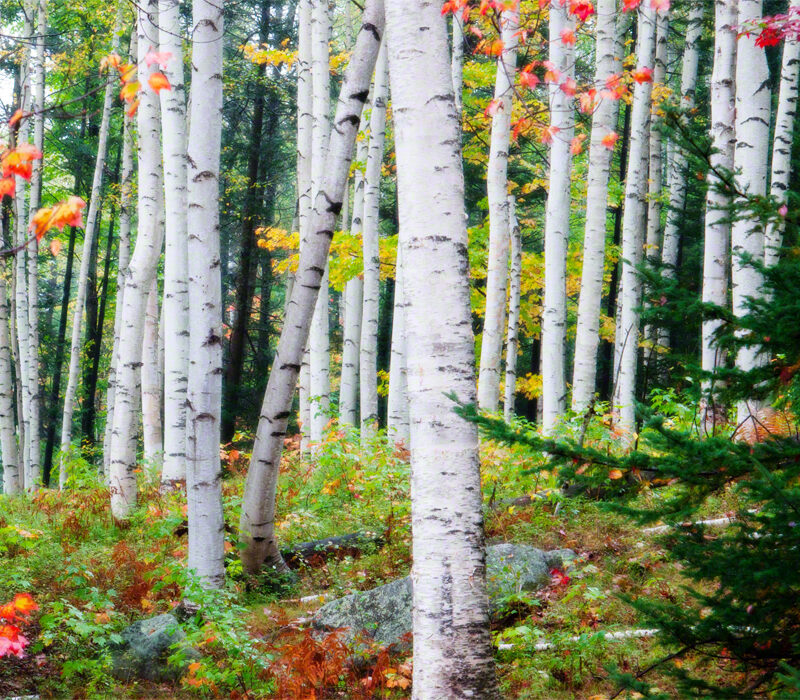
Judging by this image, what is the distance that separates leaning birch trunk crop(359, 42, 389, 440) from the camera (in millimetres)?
11266

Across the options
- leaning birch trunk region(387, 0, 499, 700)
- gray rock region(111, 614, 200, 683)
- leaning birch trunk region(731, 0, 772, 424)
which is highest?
leaning birch trunk region(731, 0, 772, 424)

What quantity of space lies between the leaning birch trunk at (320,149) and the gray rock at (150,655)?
16.7ft

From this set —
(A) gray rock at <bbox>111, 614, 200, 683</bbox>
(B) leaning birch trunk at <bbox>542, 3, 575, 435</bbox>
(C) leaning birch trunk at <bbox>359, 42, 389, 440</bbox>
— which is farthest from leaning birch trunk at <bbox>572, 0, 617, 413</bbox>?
(A) gray rock at <bbox>111, 614, 200, 683</bbox>

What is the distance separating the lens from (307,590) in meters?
6.26

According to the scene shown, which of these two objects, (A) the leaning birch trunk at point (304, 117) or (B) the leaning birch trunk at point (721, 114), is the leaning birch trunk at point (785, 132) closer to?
(B) the leaning birch trunk at point (721, 114)

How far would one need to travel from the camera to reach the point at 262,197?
18.8 metres

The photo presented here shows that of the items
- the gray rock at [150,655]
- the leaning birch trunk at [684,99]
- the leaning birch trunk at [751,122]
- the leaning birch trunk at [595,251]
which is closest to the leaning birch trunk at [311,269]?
the gray rock at [150,655]

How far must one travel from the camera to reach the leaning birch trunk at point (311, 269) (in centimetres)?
563

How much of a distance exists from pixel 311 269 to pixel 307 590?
2.91 meters

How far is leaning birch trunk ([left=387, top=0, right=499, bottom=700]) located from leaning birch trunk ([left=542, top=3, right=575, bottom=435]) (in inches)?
227

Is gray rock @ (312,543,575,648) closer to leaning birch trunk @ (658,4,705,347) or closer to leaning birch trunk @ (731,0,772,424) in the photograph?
leaning birch trunk @ (731,0,772,424)

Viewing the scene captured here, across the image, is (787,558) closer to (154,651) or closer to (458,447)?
(458,447)

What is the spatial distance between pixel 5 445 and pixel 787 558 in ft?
39.4

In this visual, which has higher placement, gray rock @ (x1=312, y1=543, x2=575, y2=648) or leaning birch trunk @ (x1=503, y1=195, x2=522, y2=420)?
leaning birch trunk @ (x1=503, y1=195, x2=522, y2=420)
